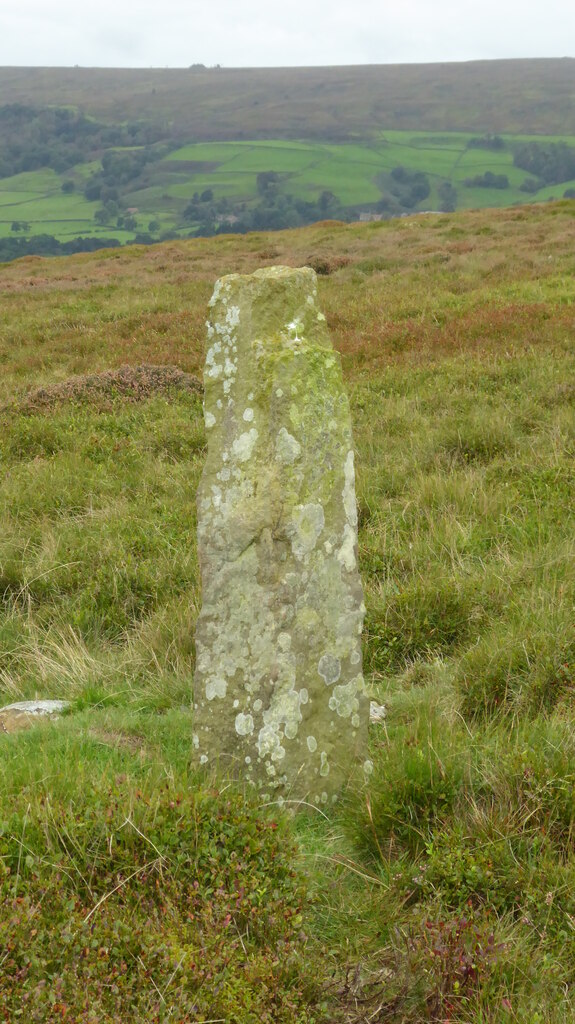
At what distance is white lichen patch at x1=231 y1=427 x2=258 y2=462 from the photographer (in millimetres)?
3729

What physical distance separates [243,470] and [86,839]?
5.41 feet

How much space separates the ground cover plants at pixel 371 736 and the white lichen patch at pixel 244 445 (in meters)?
1.37

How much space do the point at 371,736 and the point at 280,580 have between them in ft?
3.73

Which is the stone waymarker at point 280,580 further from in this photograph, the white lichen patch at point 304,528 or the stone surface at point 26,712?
the stone surface at point 26,712

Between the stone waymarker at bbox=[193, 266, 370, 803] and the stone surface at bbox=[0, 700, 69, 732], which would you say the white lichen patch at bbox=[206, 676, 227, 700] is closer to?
the stone waymarker at bbox=[193, 266, 370, 803]

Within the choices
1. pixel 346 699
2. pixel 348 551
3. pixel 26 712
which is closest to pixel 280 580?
pixel 348 551

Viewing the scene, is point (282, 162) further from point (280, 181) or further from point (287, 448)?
point (287, 448)

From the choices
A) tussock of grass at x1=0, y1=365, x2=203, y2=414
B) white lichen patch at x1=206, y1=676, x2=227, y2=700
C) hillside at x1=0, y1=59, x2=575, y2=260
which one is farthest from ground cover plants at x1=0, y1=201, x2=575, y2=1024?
hillside at x1=0, y1=59, x2=575, y2=260

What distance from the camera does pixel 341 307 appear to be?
16.8 m

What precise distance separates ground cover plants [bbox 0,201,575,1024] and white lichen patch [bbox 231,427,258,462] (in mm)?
1373

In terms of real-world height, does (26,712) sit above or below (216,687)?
below

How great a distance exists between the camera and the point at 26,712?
473 cm

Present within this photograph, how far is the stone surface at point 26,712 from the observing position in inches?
180

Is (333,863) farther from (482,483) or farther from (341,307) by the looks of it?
(341,307)
